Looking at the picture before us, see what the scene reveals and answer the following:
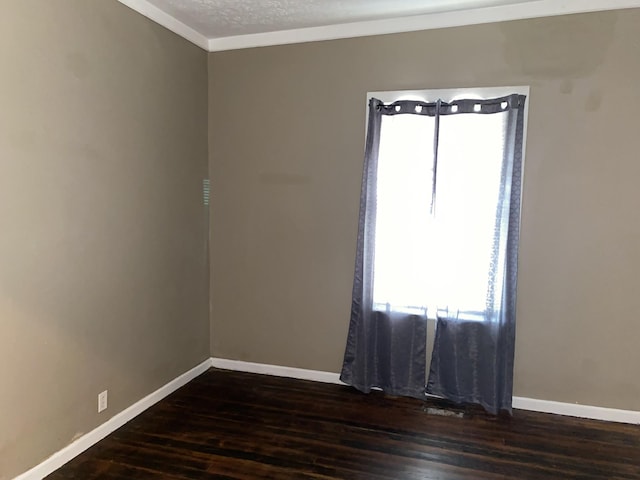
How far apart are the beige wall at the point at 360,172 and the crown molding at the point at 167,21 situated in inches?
7.2

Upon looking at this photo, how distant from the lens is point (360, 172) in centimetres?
338

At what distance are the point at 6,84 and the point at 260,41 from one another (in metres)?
1.91

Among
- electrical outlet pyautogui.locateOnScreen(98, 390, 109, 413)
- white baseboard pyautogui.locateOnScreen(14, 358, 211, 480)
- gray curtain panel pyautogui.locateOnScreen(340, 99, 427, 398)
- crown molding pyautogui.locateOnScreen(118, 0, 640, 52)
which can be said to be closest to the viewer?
white baseboard pyautogui.locateOnScreen(14, 358, 211, 480)

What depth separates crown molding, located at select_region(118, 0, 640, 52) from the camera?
287 centimetres

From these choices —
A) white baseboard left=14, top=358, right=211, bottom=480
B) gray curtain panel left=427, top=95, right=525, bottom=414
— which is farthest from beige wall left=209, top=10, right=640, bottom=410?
white baseboard left=14, top=358, right=211, bottom=480

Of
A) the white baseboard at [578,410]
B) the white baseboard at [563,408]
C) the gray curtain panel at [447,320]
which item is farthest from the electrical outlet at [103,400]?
the white baseboard at [578,410]

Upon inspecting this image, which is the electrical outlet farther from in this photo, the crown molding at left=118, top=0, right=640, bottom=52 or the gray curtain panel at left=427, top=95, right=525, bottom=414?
the crown molding at left=118, top=0, right=640, bottom=52

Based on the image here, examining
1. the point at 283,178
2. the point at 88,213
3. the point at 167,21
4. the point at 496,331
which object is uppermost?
the point at 167,21

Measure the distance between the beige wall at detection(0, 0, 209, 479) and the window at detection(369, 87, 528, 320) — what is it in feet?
4.98

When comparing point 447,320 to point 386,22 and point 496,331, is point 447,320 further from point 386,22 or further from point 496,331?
point 386,22

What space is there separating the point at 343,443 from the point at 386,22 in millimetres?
2812

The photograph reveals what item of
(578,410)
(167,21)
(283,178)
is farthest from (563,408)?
(167,21)

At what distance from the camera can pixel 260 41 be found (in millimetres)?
3529

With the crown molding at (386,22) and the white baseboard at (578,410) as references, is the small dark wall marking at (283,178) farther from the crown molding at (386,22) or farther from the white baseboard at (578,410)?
the white baseboard at (578,410)
